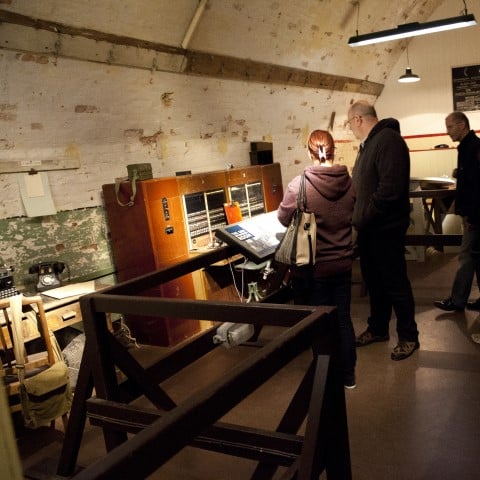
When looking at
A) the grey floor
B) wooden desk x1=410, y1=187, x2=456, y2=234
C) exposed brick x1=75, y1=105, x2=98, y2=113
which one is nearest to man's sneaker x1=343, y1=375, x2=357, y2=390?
the grey floor

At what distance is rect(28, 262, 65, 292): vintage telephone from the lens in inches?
146

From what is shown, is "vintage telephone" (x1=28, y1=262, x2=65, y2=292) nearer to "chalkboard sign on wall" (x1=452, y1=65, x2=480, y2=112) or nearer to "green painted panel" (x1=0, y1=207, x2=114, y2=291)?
"green painted panel" (x1=0, y1=207, x2=114, y2=291)

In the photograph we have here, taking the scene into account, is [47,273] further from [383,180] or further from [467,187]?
[467,187]

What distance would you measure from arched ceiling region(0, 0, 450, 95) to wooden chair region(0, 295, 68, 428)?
188 cm

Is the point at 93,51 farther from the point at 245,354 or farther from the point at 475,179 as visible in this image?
the point at 475,179

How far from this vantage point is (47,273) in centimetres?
378

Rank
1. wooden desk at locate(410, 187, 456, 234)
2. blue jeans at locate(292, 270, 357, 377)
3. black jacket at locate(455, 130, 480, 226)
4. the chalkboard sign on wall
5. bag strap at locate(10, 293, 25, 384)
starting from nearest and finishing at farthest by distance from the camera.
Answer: bag strap at locate(10, 293, 25, 384) < blue jeans at locate(292, 270, 357, 377) < black jacket at locate(455, 130, 480, 226) < wooden desk at locate(410, 187, 456, 234) < the chalkboard sign on wall

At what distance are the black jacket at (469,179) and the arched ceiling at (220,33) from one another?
265cm

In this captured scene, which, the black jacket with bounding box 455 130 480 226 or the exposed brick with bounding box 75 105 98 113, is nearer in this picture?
the black jacket with bounding box 455 130 480 226

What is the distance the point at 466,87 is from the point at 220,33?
19.2 ft

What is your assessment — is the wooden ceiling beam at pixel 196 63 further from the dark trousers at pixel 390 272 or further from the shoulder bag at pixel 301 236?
the dark trousers at pixel 390 272

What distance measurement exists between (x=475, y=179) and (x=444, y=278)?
6.49 feet

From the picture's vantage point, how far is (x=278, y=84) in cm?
666

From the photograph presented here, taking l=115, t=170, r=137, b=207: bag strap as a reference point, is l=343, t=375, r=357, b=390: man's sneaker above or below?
below
